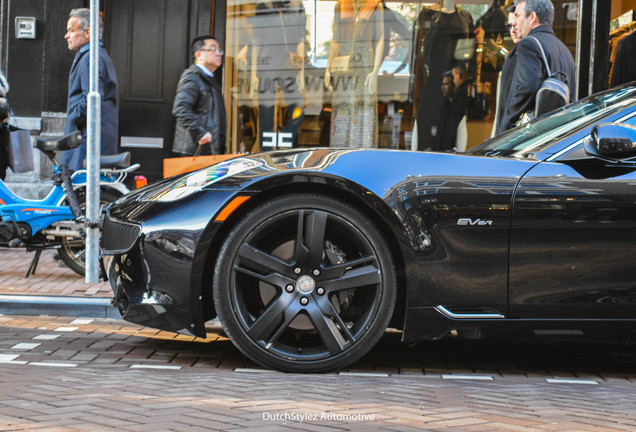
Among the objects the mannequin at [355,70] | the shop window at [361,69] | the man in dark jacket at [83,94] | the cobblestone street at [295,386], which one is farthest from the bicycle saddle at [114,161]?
the mannequin at [355,70]

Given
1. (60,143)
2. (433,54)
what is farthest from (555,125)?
(433,54)

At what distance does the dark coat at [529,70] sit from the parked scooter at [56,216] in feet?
9.91

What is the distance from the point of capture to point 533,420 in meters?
3.41

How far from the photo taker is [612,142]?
407 cm

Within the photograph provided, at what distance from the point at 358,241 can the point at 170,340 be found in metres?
1.45

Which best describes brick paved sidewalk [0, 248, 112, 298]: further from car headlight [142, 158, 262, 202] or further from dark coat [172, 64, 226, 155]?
car headlight [142, 158, 262, 202]

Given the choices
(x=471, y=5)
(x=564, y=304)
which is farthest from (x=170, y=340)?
(x=471, y=5)

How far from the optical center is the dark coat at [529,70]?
6.30 meters

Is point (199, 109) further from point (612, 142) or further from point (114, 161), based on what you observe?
point (612, 142)

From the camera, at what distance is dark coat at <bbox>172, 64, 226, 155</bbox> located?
8.54 metres

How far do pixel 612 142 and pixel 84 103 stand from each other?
5056mm

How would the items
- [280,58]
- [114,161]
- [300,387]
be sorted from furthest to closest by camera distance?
[280,58] → [114,161] → [300,387]

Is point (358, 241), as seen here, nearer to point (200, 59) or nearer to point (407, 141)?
point (200, 59)

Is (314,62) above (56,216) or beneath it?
above
